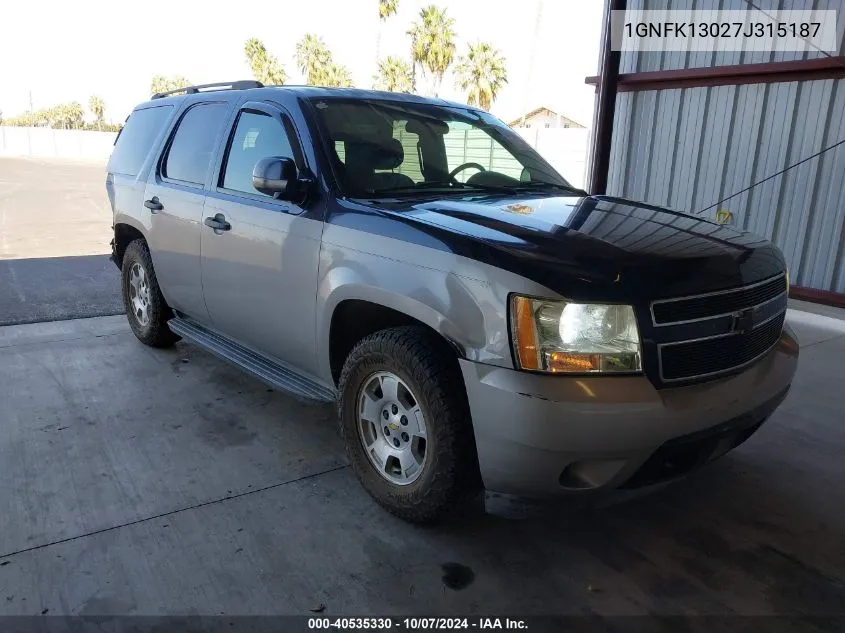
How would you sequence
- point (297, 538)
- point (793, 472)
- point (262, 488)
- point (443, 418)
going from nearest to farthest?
1. point (443, 418)
2. point (297, 538)
3. point (262, 488)
4. point (793, 472)

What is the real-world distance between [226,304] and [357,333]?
107 centimetres

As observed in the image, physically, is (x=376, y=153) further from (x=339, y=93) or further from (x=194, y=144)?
(x=194, y=144)

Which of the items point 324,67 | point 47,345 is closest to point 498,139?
point 47,345

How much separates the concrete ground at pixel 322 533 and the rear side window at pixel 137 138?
6.25 feet

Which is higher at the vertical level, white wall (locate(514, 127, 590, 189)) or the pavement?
white wall (locate(514, 127, 590, 189))

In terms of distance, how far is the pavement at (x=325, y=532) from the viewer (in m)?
2.43

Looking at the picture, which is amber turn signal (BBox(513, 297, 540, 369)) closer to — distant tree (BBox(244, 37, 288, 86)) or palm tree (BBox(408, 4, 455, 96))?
palm tree (BBox(408, 4, 455, 96))

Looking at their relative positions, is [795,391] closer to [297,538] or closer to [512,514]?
[512,514]

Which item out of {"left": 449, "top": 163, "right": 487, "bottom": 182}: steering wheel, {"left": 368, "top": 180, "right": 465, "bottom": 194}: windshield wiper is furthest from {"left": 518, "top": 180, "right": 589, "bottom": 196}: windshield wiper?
{"left": 368, "top": 180, "right": 465, "bottom": 194}: windshield wiper

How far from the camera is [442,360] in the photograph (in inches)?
102

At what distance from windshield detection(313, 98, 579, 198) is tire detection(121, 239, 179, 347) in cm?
218

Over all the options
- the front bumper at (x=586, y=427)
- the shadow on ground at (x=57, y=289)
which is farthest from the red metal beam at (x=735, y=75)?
the shadow on ground at (x=57, y=289)

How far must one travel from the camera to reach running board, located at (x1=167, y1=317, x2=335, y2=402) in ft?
10.9

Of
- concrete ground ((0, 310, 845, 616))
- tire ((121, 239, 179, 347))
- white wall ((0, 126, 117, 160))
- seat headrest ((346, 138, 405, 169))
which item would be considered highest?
seat headrest ((346, 138, 405, 169))
